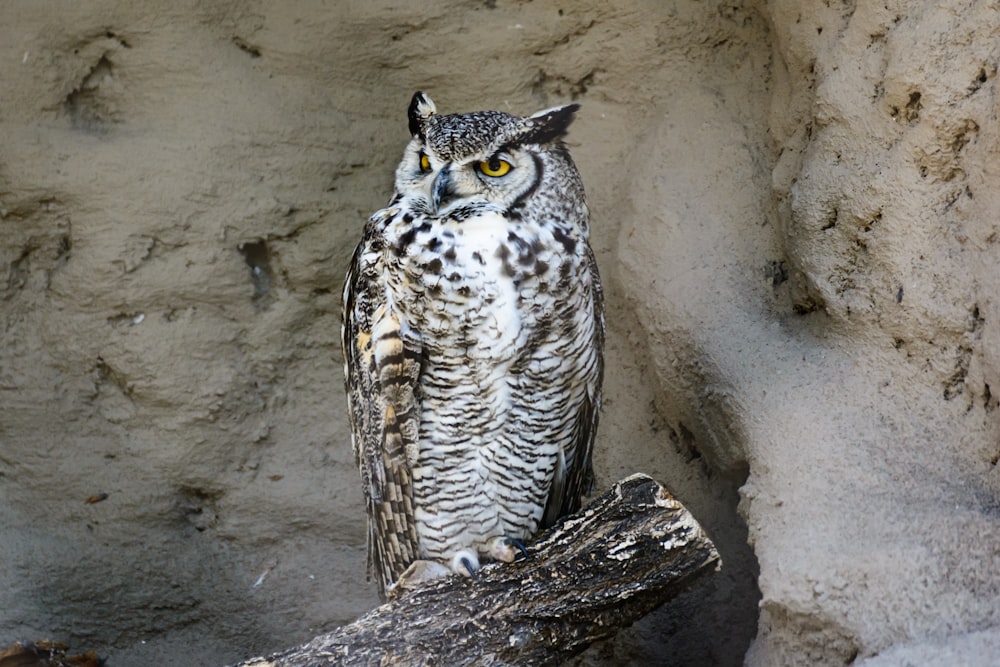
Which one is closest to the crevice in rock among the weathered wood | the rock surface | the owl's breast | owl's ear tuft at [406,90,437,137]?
the rock surface

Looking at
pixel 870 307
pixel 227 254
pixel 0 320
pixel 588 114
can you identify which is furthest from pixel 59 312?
pixel 870 307

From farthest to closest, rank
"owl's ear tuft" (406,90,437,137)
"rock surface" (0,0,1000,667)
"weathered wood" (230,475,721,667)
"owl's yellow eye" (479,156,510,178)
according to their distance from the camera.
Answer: "rock surface" (0,0,1000,667)
"owl's ear tuft" (406,90,437,137)
"owl's yellow eye" (479,156,510,178)
"weathered wood" (230,475,721,667)

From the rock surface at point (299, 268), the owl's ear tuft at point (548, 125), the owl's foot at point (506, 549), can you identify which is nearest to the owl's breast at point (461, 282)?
the owl's ear tuft at point (548, 125)

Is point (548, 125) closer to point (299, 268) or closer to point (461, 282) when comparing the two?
point (461, 282)

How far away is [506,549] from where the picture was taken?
237cm

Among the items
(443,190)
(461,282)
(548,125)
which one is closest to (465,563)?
(461,282)

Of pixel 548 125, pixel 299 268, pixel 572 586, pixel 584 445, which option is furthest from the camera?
pixel 299 268

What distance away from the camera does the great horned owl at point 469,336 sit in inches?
92.2

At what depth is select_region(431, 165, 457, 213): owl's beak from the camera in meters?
2.38

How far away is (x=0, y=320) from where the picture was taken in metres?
3.07

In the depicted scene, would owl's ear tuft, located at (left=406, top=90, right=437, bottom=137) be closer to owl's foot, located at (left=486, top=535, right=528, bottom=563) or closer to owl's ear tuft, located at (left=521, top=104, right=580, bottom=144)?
owl's ear tuft, located at (left=521, top=104, right=580, bottom=144)

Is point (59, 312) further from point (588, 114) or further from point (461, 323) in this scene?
point (588, 114)

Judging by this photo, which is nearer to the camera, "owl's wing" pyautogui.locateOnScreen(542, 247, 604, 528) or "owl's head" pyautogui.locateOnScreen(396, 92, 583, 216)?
"owl's head" pyautogui.locateOnScreen(396, 92, 583, 216)

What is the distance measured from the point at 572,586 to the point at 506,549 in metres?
0.19
